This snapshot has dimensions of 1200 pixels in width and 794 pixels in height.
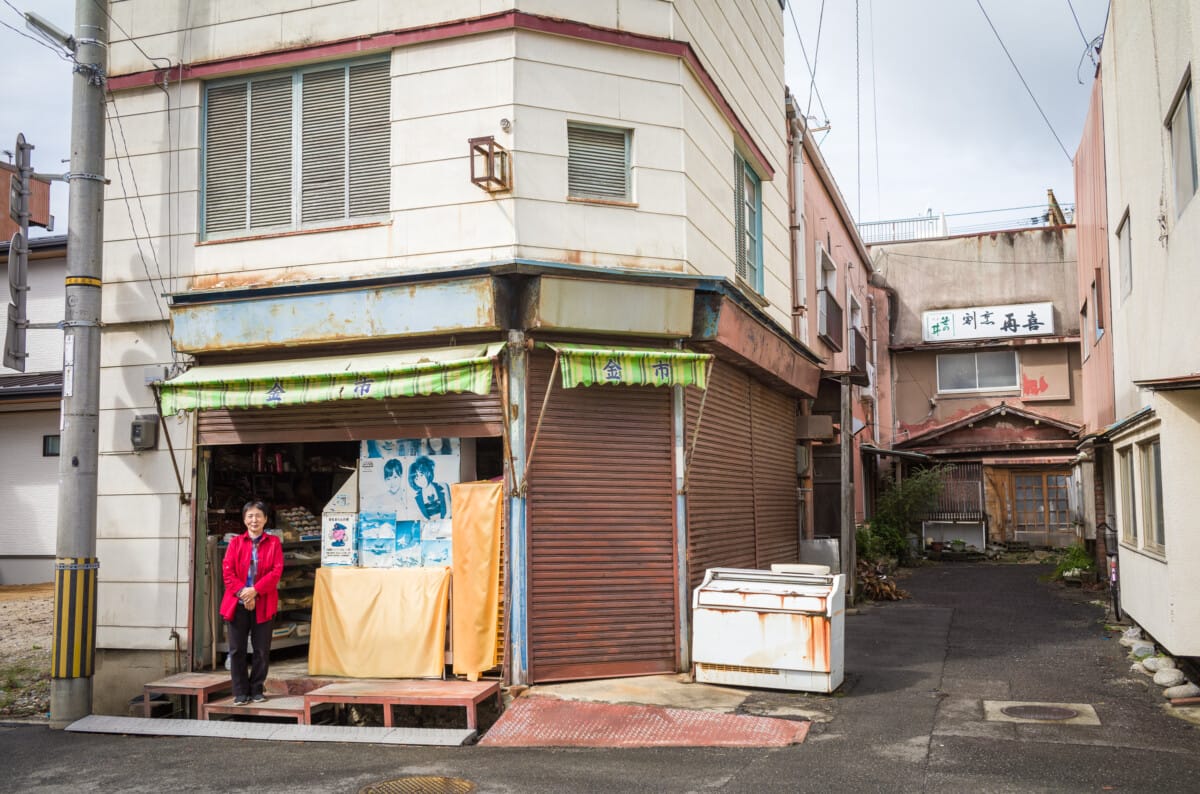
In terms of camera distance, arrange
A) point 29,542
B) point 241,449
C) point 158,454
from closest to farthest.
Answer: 1. point 158,454
2. point 241,449
3. point 29,542

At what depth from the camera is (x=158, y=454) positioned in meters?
11.5

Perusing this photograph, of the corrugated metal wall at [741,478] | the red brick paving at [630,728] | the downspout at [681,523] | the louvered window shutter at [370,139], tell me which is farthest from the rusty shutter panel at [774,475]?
the louvered window shutter at [370,139]

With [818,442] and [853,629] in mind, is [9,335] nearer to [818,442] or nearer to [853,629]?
[853,629]

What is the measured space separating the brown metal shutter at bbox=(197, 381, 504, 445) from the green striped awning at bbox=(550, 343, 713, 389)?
3.00ft

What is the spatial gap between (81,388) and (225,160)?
3.20 m

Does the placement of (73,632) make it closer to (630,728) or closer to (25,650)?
(25,650)

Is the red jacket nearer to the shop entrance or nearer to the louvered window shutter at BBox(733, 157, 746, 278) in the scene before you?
the shop entrance

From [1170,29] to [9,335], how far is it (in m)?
11.7

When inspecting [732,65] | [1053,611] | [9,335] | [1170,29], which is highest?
[732,65]

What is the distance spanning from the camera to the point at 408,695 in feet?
30.6

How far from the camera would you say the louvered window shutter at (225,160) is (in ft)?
38.0

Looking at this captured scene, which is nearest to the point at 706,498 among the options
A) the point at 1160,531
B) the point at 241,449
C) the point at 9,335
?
the point at 1160,531

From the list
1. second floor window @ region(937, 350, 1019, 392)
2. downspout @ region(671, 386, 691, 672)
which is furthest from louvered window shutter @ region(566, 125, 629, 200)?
second floor window @ region(937, 350, 1019, 392)

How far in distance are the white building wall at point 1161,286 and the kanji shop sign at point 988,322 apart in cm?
1850
